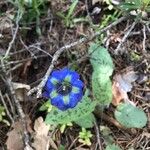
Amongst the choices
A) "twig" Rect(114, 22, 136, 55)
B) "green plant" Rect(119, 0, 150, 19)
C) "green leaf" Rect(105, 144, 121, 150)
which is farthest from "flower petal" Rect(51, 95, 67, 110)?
"green plant" Rect(119, 0, 150, 19)

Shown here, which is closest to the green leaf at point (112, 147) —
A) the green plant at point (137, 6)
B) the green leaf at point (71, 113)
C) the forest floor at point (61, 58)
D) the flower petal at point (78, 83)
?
the forest floor at point (61, 58)

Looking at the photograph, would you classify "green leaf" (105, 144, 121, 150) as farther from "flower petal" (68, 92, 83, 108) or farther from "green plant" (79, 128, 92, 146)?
"flower petal" (68, 92, 83, 108)

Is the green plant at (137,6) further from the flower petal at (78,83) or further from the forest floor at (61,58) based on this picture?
the flower petal at (78,83)

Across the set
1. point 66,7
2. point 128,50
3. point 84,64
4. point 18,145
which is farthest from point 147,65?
point 18,145

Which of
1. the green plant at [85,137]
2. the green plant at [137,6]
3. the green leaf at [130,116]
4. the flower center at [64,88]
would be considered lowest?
the green plant at [85,137]

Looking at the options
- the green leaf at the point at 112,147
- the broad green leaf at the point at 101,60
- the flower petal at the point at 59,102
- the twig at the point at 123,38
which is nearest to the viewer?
the flower petal at the point at 59,102

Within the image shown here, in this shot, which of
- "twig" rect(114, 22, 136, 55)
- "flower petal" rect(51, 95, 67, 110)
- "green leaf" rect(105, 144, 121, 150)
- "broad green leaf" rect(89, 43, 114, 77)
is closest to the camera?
"flower petal" rect(51, 95, 67, 110)

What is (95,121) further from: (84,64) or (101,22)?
(101,22)
